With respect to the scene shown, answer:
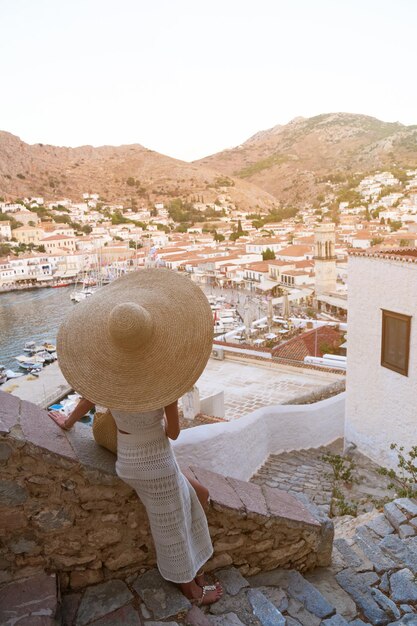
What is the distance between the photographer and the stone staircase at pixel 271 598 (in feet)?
5.96

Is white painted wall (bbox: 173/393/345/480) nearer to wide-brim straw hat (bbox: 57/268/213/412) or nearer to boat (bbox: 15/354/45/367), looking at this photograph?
wide-brim straw hat (bbox: 57/268/213/412)

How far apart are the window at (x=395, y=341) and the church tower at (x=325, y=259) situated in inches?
997

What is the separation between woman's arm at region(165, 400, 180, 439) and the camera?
188 centimetres

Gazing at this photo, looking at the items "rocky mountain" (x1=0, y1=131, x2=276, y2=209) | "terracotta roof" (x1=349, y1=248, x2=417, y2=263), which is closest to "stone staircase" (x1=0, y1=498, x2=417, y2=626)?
"terracotta roof" (x1=349, y1=248, x2=417, y2=263)

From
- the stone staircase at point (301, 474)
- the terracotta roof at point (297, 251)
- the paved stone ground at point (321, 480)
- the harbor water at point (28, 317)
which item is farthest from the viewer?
the terracotta roof at point (297, 251)

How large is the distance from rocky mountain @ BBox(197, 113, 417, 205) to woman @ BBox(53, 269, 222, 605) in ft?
339

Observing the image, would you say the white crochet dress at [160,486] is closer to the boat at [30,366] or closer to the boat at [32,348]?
the boat at [30,366]

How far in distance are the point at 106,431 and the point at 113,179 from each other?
11962 centimetres

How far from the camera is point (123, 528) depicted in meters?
2.05

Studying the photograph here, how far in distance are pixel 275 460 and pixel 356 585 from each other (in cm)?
428

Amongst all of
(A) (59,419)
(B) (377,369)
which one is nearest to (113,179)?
(B) (377,369)

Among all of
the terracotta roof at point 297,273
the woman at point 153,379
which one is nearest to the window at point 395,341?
the woman at point 153,379

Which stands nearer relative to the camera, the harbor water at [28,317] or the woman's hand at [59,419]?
the woman's hand at [59,419]

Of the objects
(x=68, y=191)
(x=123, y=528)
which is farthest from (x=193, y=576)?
(x=68, y=191)
